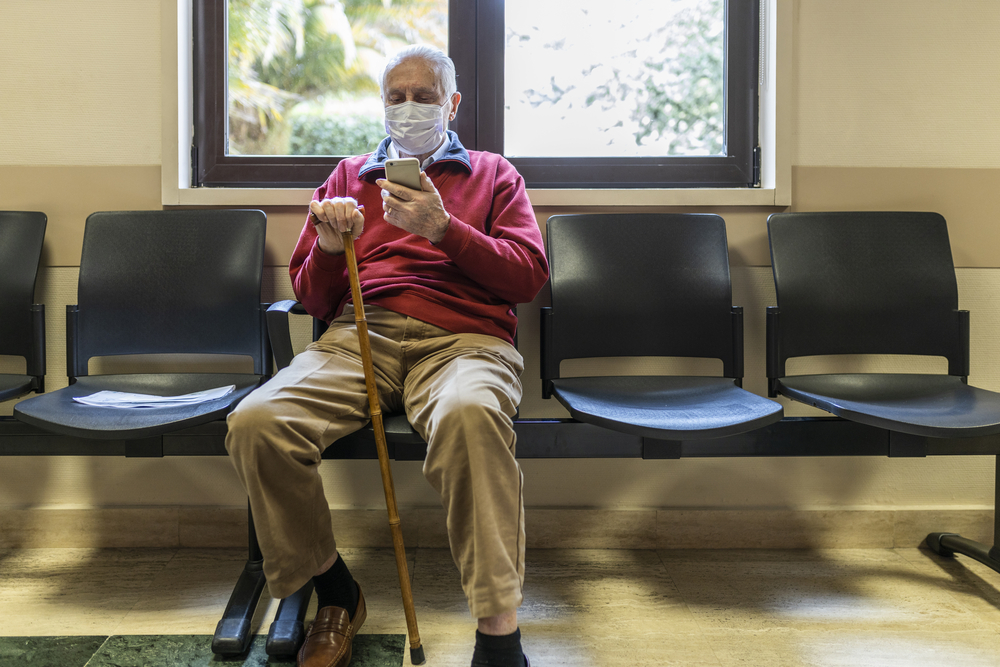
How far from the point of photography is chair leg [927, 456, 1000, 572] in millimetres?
1749

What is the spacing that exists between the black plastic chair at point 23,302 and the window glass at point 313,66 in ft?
2.13

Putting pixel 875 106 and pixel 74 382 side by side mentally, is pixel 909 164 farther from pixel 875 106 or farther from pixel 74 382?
pixel 74 382

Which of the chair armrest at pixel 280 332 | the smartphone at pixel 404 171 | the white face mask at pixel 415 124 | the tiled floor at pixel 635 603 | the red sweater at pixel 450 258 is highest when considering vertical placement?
the white face mask at pixel 415 124

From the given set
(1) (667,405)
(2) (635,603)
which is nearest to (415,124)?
(1) (667,405)

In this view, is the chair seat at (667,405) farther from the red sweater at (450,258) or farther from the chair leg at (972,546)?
the chair leg at (972,546)

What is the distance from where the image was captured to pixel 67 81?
77.4 inches

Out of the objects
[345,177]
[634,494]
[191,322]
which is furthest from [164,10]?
[634,494]

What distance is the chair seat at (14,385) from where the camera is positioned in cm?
166

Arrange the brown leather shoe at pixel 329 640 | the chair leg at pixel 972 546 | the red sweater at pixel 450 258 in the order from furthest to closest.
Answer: the chair leg at pixel 972 546 → the red sweater at pixel 450 258 → the brown leather shoe at pixel 329 640

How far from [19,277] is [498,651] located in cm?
173

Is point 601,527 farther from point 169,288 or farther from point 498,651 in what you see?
point 169,288

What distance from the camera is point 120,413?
1.43m

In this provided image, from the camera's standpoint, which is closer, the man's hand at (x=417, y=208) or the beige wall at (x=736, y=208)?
the man's hand at (x=417, y=208)

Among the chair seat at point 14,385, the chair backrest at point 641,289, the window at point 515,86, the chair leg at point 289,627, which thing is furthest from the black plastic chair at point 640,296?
the chair seat at point 14,385
